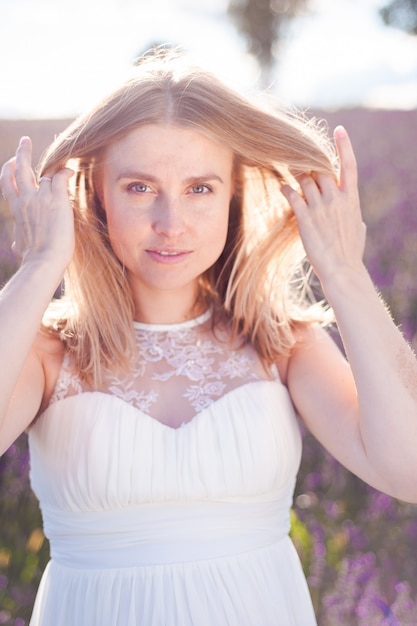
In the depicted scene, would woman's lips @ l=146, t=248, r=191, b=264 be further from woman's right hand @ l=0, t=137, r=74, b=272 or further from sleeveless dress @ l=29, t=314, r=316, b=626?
sleeveless dress @ l=29, t=314, r=316, b=626

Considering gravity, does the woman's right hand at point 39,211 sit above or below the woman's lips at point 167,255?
above

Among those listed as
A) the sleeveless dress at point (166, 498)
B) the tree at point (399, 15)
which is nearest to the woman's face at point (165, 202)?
the sleeveless dress at point (166, 498)

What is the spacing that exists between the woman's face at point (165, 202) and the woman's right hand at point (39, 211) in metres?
0.14

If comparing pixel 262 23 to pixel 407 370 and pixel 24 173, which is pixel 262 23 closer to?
pixel 24 173

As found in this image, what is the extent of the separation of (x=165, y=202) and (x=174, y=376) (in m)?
0.54

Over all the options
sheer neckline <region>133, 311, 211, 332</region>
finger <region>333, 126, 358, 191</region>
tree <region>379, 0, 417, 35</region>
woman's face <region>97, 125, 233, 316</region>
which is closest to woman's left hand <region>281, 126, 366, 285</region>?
finger <region>333, 126, 358, 191</region>

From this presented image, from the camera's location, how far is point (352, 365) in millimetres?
2426

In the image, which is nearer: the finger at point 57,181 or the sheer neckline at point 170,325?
the finger at point 57,181

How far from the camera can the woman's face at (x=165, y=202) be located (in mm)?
2471

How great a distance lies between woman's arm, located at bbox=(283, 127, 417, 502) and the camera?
2373 mm

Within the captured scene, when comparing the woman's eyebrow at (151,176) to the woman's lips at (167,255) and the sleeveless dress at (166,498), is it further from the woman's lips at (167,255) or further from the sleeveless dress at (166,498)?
the sleeveless dress at (166,498)

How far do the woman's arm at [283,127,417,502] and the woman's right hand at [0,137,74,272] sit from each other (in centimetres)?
65

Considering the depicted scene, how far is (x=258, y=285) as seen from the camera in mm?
2857

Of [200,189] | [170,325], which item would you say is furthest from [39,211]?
[170,325]
